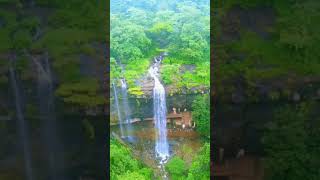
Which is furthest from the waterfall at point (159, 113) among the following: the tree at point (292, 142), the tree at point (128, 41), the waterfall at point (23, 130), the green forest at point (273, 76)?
the waterfall at point (23, 130)

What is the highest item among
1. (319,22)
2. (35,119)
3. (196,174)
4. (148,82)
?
(319,22)

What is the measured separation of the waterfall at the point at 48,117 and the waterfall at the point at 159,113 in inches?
29.9

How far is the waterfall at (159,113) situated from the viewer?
181 inches

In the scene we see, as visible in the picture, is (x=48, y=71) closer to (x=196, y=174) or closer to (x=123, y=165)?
(x=123, y=165)

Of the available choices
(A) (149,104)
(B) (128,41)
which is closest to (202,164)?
(A) (149,104)

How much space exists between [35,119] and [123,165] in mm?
757

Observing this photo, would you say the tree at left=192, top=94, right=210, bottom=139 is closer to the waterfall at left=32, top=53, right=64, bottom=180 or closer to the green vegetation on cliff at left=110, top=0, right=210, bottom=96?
the green vegetation on cliff at left=110, top=0, right=210, bottom=96

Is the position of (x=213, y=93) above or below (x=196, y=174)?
A: above

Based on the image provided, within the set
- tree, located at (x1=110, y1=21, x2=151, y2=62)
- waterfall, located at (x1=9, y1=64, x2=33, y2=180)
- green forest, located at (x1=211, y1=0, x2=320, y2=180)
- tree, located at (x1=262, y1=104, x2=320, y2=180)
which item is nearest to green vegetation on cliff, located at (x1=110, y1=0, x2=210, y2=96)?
tree, located at (x1=110, y1=21, x2=151, y2=62)

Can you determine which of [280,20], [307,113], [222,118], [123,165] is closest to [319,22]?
[280,20]

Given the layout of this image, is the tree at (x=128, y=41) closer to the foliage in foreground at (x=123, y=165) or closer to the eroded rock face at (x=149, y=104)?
the eroded rock face at (x=149, y=104)

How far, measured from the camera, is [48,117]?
461 centimetres

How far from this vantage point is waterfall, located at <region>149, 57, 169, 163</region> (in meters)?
4.61

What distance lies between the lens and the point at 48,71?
4.57 m
